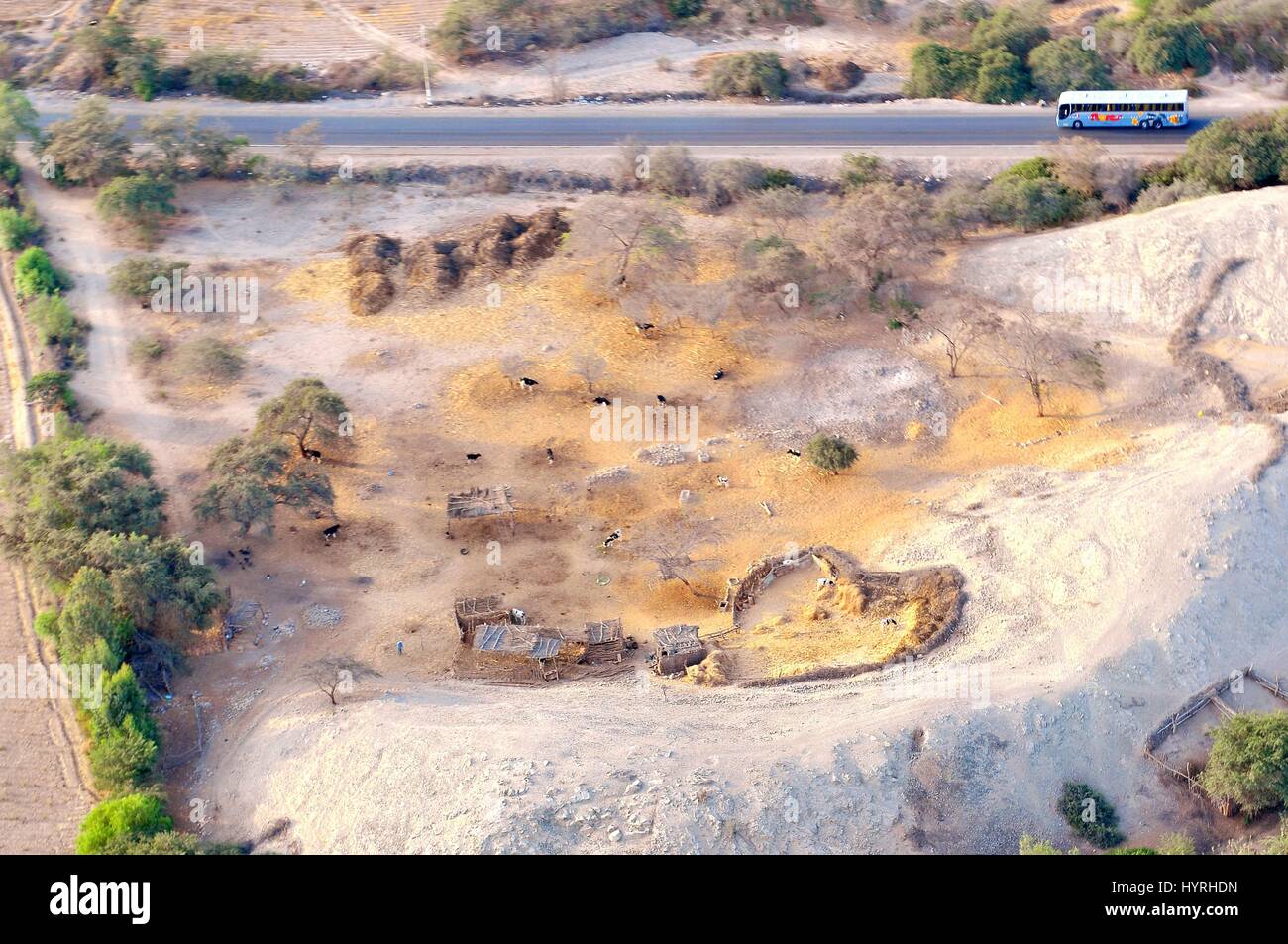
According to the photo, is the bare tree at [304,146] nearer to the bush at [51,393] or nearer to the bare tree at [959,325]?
the bush at [51,393]

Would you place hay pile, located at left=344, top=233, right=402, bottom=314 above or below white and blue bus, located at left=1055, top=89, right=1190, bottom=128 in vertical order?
below

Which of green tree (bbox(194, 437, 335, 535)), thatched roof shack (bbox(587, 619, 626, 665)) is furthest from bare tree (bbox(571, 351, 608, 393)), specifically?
thatched roof shack (bbox(587, 619, 626, 665))

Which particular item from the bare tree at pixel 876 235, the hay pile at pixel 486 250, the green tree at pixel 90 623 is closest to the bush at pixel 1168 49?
the bare tree at pixel 876 235

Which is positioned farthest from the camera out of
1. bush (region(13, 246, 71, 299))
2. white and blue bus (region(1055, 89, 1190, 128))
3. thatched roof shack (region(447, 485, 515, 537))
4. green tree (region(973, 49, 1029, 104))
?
green tree (region(973, 49, 1029, 104))

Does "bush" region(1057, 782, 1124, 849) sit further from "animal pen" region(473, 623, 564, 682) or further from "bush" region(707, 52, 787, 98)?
"bush" region(707, 52, 787, 98)

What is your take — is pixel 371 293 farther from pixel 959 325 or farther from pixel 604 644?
pixel 959 325

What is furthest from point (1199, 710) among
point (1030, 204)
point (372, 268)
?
point (372, 268)

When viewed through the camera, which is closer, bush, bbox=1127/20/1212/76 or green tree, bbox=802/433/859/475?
green tree, bbox=802/433/859/475
